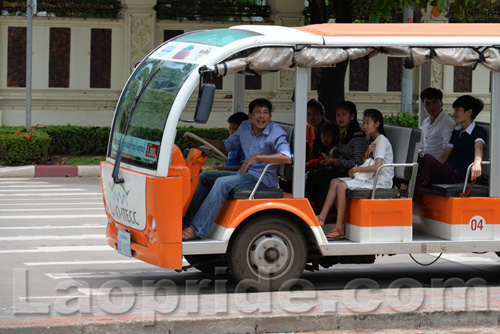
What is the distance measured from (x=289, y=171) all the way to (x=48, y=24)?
15894 millimetres

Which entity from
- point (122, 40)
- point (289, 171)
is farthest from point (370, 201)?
point (122, 40)

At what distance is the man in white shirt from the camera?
9297mm

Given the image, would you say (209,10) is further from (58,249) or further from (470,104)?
(470,104)

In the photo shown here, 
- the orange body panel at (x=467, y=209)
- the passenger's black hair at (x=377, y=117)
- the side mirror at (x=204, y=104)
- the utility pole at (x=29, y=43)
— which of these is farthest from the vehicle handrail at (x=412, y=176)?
the utility pole at (x=29, y=43)

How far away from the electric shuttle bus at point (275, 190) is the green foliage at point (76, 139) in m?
12.3

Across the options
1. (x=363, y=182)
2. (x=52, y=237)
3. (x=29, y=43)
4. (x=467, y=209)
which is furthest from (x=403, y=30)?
(x=29, y=43)

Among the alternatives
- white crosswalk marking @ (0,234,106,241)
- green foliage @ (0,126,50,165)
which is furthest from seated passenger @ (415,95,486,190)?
green foliage @ (0,126,50,165)

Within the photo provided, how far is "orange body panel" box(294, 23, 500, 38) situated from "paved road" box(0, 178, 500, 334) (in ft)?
7.06

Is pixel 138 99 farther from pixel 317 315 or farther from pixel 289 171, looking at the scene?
pixel 317 315

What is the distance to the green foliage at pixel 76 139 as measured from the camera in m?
20.7

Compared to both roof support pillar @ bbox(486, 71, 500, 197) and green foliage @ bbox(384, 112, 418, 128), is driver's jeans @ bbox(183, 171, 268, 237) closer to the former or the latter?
roof support pillar @ bbox(486, 71, 500, 197)

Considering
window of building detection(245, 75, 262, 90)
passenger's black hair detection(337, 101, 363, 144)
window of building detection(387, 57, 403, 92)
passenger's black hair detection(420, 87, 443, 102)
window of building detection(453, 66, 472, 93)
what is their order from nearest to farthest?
1. passenger's black hair detection(337, 101, 363, 144)
2. passenger's black hair detection(420, 87, 443, 102)
3. window of building detection(245, 75, 262, 90)
4. window of building detection(387, 57, 403, 92)
5. window of building detection(453, 66, 472, 93)

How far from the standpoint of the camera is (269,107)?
338 inches

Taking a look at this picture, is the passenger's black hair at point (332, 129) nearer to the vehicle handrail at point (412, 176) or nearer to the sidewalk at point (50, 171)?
the vehicle handrail at point (412, 176)
